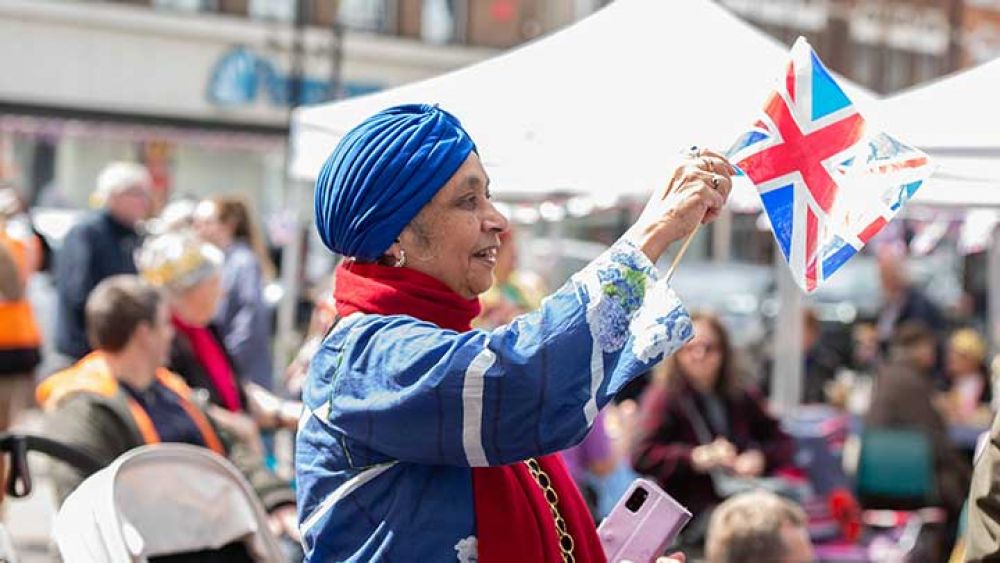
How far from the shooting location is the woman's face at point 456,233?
2.55m

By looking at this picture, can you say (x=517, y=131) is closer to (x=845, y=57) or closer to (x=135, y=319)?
(x=135, y=319)

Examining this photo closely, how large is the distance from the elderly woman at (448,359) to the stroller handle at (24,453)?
1.51 meters

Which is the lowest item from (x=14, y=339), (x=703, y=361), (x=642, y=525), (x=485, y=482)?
(x=14, y=339)

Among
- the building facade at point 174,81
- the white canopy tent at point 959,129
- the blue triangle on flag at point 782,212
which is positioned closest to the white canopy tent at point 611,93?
the white canopy tent at point 959,129

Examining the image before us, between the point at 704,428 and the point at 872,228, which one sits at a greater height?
the point at 872,228

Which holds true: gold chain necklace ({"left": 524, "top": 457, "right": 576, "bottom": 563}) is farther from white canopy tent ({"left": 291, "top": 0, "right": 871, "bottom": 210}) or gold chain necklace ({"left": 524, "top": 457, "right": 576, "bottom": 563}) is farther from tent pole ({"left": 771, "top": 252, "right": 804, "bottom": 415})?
tent pole ({"left": 771, "top": 252, "right": 804, "bottom": 415})

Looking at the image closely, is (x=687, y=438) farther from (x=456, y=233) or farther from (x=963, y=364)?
(x=963, y=364)

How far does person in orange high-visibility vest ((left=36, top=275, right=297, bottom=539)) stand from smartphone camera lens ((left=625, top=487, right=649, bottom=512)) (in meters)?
1.89

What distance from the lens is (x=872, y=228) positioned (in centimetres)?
286

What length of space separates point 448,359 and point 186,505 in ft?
5.45

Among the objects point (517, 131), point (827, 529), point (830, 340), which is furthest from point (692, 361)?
point (830, 340)

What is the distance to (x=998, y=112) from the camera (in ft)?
14.6

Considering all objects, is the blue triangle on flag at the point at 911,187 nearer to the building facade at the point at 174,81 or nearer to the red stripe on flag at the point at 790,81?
the red stripe on flag at the point at 790,81

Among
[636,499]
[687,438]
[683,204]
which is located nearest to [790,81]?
[683,204]
